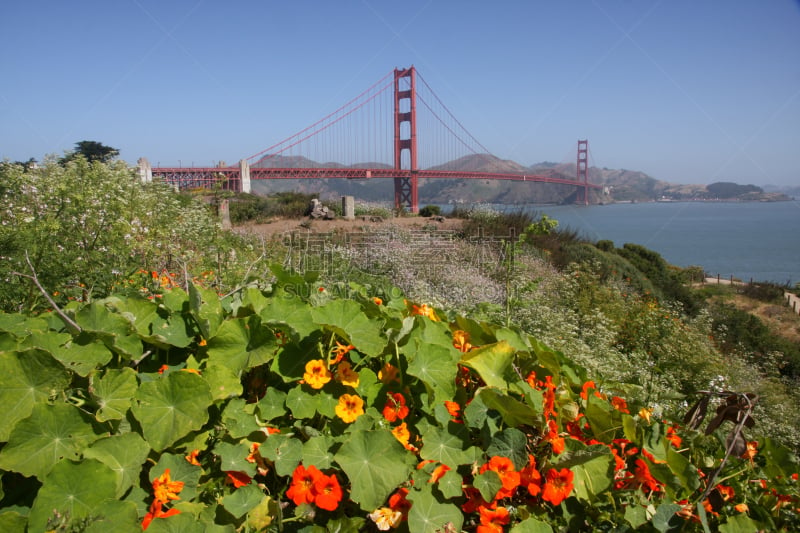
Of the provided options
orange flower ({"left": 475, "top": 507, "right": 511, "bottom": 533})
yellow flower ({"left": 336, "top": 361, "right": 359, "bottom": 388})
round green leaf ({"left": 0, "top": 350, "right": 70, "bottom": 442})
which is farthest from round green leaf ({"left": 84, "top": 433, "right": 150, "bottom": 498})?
orange flower ({"left": 475, "top": 507, "right": 511, "bottom": 533})

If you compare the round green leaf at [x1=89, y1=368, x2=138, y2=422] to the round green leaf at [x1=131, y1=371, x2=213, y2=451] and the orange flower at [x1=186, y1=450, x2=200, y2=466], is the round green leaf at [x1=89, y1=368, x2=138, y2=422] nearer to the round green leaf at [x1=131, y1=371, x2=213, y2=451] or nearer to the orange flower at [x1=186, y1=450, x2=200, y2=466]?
the round green leaf at [x1=131, y1=371, x2=213, y2=451]

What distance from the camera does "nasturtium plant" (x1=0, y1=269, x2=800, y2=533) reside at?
0.80 m

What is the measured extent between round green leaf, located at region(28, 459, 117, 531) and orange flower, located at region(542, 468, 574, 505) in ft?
2.37

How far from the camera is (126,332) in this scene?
3.25 feet

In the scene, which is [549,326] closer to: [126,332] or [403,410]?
[403,410]

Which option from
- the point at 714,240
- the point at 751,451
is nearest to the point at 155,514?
the point at 751,451

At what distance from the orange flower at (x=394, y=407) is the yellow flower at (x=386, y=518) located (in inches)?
7.0

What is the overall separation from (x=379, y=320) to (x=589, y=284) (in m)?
5.10

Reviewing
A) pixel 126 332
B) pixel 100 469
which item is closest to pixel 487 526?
pixel 100 469

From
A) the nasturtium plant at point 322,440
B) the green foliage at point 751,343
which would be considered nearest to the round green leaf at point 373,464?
Result: the nasturtium plant at point 322,440

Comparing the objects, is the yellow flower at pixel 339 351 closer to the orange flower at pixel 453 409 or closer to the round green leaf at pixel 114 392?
the orange flower at pixel 453 409

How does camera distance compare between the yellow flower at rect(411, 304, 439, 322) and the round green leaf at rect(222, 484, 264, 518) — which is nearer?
the round green leaf at rect(222, 484, 264, 518)

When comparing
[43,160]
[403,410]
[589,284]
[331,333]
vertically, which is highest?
[43,160]

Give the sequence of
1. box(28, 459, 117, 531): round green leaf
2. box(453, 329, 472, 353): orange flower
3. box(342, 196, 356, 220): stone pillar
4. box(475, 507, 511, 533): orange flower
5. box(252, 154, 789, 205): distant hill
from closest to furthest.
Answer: box(28, 459, 117, 531): round green leaf < box(475, 507, 511, 533): orange flower < box(453, 329, 472, 353): orange flower < box(342, 196, 356, 220): stone pillar < box(252, 154, 789, 205): distant hill
